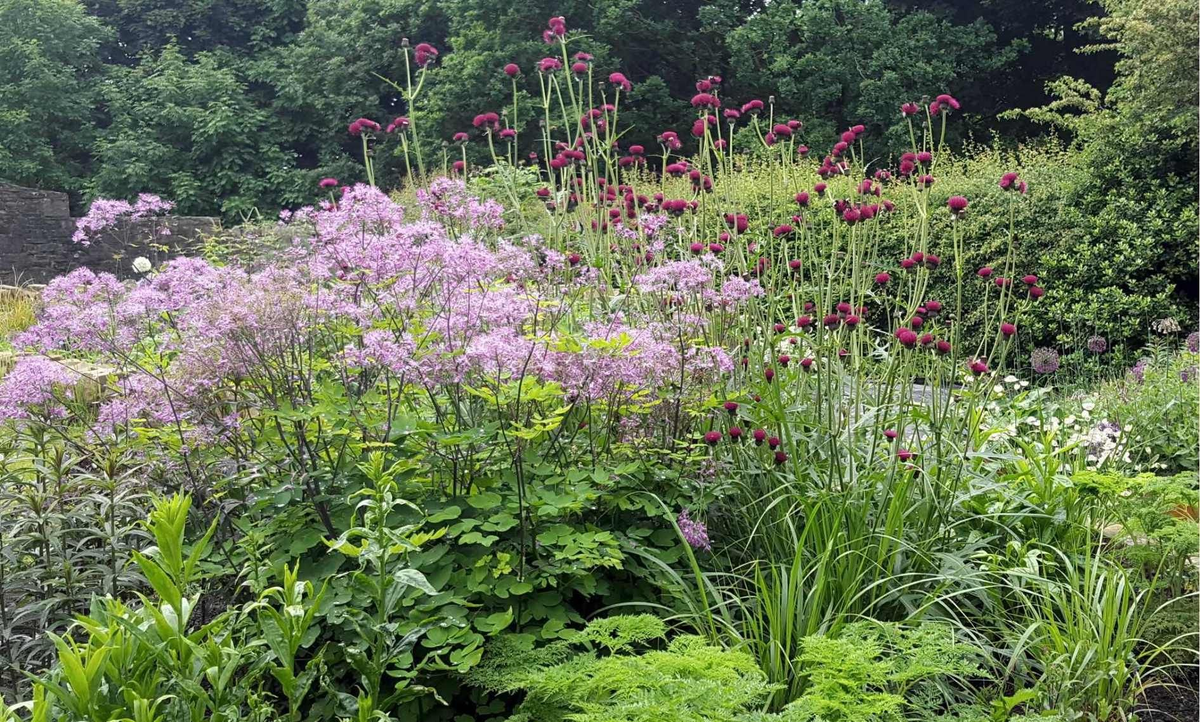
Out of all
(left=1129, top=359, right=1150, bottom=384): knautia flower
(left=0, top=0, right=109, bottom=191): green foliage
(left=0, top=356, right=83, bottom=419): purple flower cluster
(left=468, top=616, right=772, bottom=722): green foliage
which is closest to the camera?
(left=468, top=616, right=772, bottom=722): green foliage

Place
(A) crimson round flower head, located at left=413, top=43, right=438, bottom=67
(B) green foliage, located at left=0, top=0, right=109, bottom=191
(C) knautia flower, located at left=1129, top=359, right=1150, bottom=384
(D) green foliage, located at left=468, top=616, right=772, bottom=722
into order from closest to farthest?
(D) green foliage, located at left=468, top=616, right=772, bottom=722 → (A) crimson round flower head, located at left=413, top=43, right=438, bottom=67 → (C) knautia flower, located at left=1129, top=359, right=1150, bottom=384 → (B) green foliage, located at left=0, top=0, right=109, bottom=191

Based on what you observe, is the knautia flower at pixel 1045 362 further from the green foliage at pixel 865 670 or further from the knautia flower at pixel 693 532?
the green foliage at pixel 865 670

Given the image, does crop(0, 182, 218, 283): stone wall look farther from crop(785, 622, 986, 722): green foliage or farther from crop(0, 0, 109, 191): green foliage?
crop(785, 622, 986, 722): green foliage

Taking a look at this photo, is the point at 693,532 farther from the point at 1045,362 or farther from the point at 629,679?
the point at 1045,362

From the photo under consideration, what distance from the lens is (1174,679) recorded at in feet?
8.97

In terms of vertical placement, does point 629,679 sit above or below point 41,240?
above

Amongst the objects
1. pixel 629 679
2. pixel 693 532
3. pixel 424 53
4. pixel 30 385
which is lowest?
pixel 693 532

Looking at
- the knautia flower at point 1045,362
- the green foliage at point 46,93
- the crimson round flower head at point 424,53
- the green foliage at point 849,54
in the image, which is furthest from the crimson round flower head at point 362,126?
the green foliage at point 46,93

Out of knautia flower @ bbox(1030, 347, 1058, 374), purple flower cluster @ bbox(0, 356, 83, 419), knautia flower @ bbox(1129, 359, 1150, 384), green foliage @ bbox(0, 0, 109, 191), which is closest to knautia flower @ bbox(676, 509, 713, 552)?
purple flower cluster @ bbox(0, 356, 83, 419)

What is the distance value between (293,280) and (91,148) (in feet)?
75.1

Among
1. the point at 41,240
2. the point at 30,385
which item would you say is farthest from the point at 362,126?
the point at 41,240

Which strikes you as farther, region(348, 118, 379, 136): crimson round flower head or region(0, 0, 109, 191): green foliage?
region(0, 0, 109, 191): green foliage

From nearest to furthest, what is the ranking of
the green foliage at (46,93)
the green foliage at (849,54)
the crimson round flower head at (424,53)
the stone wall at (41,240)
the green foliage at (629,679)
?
1. the green foliage at (629,679)
2. the crimson round flower head at (424,53)
3. the stone wall at (41,240)
4. the green foliage at (849,54)
5. the green foliage at (46,93)

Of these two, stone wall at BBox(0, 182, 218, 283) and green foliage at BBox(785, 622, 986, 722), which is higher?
green foliage at BBox(785, 622, 986, 722)
